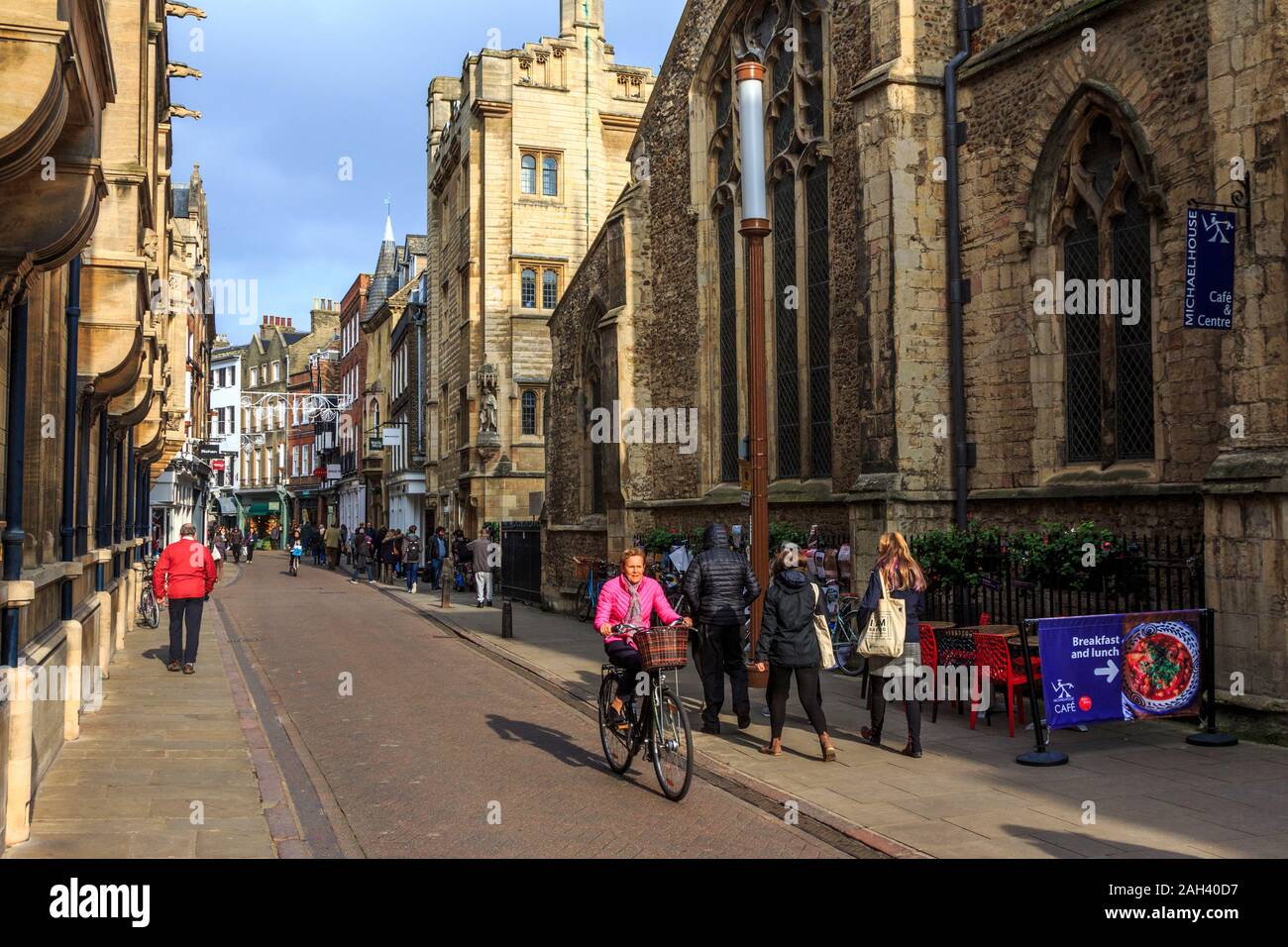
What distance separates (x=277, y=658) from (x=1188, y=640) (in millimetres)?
11971

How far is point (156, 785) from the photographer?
814cm

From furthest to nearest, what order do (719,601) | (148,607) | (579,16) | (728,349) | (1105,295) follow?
(579,16) < (148,607) < (728,349) < (1105,295) < (719,601)

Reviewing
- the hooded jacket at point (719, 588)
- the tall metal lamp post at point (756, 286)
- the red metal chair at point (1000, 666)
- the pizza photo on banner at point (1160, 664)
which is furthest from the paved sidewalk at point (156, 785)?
the pizza photo on banner at point (1160, 664)

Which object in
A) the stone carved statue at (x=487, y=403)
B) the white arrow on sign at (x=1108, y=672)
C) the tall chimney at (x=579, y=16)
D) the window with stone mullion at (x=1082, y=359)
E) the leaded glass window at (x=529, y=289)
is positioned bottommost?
the white arrow on sign at (x=1108, y=672)

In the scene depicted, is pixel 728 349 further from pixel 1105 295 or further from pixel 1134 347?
pixel 1134 347

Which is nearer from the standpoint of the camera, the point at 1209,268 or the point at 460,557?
the point at 1209,268

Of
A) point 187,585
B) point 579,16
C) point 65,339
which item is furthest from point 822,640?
point 579,16

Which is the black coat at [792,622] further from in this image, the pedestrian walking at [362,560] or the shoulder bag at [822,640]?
the pedestrian walking at [362,560]

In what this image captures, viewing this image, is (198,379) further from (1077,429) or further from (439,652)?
(1077,429)

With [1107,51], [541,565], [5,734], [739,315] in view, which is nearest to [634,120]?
[541,565]

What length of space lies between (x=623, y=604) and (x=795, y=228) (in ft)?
32.2

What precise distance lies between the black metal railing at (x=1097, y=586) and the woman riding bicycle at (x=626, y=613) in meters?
2.97

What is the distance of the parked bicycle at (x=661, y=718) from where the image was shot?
767 centimetres

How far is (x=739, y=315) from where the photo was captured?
18.6m
